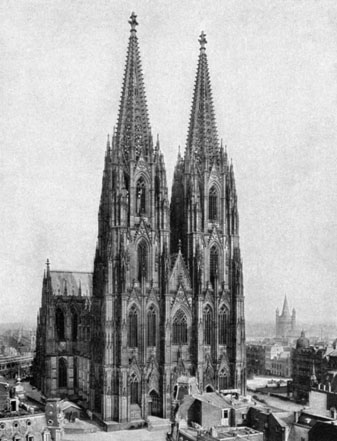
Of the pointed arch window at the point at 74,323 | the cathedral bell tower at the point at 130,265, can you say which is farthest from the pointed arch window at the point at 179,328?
the pointed arch window at the point at 74,323

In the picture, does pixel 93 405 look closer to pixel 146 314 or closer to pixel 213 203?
pixel 146 314

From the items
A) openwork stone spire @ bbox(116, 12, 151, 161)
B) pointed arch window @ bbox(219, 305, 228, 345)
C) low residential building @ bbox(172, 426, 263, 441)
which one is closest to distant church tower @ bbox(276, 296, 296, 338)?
pointed arch window @ bbox(219, 305, 228, 345)

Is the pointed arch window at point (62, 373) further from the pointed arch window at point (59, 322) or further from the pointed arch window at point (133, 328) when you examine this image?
the pointed arch window at point (133, 328)

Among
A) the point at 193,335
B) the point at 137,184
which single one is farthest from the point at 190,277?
the point at 137,184

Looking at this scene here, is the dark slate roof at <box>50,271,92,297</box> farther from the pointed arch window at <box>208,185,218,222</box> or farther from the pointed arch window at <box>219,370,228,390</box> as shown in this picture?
the pointed arch window at <box>219,370,228,390</box>

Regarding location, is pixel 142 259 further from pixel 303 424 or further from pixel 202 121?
pixel 303 424

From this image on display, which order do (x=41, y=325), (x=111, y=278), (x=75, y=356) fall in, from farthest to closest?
1. (x=41, y=325)
2. (x=75, y=356)
3. (x=111, y=278)

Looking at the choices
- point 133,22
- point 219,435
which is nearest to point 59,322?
point 133,22

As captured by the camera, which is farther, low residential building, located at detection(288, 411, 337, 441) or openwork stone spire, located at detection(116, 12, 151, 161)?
openwork stone spire, located at detection(116, 12, 151, 161)
